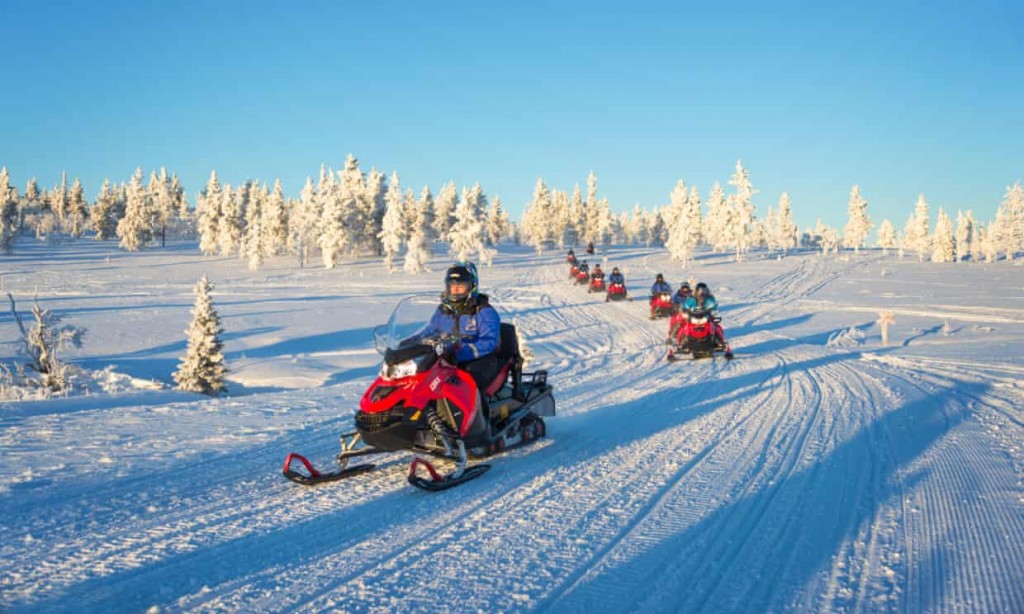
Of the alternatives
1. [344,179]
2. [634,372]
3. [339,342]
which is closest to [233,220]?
[344,179]

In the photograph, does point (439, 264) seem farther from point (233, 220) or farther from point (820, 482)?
point (820, 482)

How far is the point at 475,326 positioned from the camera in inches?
284

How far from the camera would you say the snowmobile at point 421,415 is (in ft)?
19.7

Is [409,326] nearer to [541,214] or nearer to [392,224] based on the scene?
[392,224]

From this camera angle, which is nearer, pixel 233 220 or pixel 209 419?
pixel 209 419

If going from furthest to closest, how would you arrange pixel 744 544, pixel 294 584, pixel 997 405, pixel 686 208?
pixel 686 208 → pixel 997 405 → pixel 744 544 → pixel 294 584

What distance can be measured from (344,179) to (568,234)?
40353 mm

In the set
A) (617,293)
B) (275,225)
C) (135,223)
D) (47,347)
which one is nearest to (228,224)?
(275,225)

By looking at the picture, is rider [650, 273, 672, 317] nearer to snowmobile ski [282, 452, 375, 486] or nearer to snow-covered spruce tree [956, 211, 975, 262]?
snowmobile ski [282, 452, 375, 486]

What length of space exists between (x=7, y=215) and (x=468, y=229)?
50.6 metres

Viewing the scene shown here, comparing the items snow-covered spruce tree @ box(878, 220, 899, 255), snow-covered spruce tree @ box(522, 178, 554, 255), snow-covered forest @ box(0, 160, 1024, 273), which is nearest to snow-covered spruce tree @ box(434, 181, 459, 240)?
snow-covered forest @ box(0, 160, 1024, 273)

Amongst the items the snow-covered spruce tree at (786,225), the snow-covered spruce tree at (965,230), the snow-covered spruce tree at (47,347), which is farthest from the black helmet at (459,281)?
the snow-covered spruce tree at (965,230)

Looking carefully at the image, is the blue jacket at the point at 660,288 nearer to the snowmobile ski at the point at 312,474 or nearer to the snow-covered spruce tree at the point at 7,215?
the snowmobile ski at the point at 312,474

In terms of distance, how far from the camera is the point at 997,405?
33.3 feet
